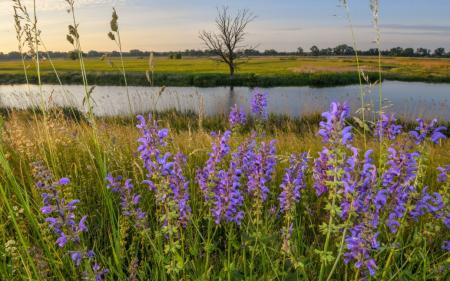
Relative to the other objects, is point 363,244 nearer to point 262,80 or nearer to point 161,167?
point 161,167

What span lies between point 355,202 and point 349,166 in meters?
0.17

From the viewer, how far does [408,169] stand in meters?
1.93

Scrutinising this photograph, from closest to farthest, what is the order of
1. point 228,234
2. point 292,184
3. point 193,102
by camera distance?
1. point 292,184
2. point 228,234
3. point 193,102

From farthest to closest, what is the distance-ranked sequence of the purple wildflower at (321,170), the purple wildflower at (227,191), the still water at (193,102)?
the still water at (193,102) → the purple wildflower at (321,170) → the purple wildflower at (227,191)

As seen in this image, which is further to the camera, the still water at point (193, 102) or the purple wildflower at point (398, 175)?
the still water at point (193, 102)

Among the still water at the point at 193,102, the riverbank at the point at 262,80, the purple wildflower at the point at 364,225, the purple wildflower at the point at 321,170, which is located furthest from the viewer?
the riverbank at the point at 262,80

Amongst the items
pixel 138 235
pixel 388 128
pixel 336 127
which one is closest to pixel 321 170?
pixel 388 128

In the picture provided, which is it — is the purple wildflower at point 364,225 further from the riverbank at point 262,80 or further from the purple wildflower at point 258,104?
the riverbank at point 262,80

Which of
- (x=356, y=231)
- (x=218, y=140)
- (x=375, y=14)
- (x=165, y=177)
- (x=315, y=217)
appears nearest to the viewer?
(x=356, y=231)

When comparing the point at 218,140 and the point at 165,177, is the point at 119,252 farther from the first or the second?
the point at 218,140

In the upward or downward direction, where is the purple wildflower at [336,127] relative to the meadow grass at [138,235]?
upward

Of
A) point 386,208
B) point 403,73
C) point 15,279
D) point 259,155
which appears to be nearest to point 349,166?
point 386,208

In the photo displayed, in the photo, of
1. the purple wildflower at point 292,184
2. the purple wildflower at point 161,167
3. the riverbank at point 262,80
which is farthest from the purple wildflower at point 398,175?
the riverbank at point 262,80

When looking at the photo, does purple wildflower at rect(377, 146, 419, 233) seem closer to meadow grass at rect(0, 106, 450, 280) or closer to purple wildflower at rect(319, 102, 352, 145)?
meadow grass at rect(0, 106, 450, 280)
